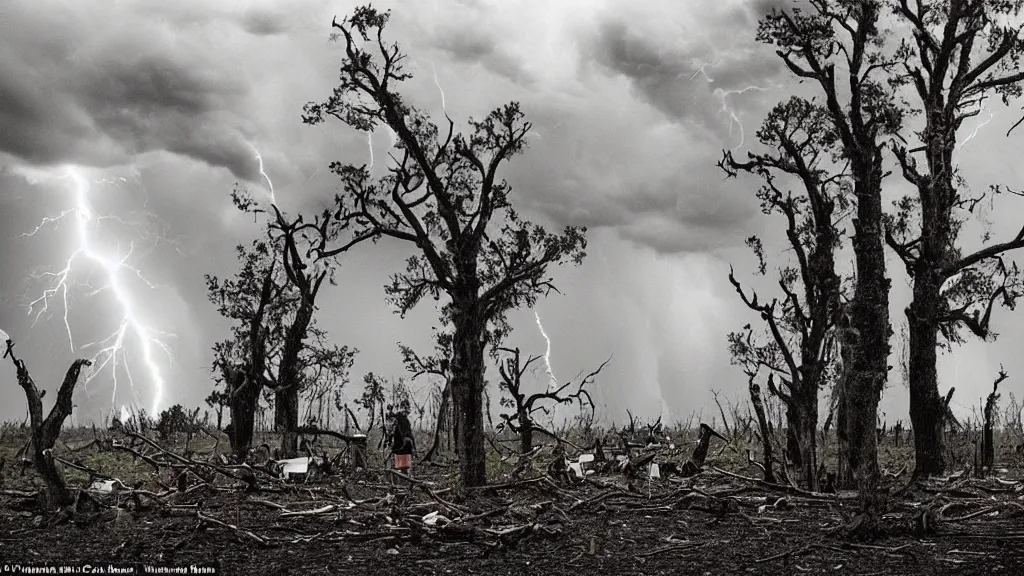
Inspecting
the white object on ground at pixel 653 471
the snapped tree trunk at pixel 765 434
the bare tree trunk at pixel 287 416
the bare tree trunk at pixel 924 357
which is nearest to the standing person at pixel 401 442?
the white object on ground at pixel 653 471

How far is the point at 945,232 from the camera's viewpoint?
62.1 ft

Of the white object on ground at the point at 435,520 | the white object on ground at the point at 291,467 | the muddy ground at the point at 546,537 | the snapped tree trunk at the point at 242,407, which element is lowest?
the muddy ground at the point at 546,537

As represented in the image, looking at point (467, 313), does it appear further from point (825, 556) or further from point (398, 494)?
point (825, 556)

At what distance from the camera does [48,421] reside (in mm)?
10742

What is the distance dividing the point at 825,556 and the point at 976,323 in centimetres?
1302

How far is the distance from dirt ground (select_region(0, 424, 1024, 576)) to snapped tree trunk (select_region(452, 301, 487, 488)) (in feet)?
9.79

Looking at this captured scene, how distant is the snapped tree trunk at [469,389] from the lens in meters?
16.2

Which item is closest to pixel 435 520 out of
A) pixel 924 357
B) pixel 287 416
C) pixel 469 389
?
pixel 469 389

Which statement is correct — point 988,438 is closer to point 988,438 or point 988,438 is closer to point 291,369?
point 988,438

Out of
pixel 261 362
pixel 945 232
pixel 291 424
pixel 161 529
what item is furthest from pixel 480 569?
pixel 261 362

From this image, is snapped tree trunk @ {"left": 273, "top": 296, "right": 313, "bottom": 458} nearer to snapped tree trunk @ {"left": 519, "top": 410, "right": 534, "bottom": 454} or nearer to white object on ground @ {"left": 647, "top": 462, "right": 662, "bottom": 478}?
snapped tree trunk @ {"left": 519, "top": 410, "right": 534, "bottom": 454}

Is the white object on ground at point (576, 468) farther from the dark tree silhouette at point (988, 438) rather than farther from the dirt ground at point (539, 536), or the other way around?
the dark tree silhouette at point (988, 438)

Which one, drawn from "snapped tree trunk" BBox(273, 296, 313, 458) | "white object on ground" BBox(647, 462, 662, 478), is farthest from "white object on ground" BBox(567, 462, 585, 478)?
"snapped tree trunk" BBox(273, 296, 313, 458)

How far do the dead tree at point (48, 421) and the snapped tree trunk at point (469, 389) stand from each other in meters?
7.31
